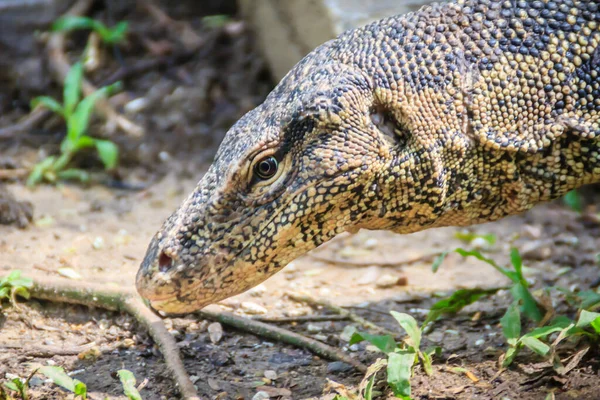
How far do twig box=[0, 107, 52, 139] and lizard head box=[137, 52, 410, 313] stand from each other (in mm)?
4256

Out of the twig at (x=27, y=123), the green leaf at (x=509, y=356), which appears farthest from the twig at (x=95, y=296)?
the twig at (x=27, y=123)

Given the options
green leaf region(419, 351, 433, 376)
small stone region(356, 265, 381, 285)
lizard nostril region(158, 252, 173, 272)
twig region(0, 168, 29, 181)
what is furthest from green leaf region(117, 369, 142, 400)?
twig region(0, 168, 29, 181)

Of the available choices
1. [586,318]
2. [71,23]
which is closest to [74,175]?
[71,23]

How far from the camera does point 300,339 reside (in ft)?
13.6

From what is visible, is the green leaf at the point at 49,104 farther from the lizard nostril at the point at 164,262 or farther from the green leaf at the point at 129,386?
the green leaf at the point at 129,386

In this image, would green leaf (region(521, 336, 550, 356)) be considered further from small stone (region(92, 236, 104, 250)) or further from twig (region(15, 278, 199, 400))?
small stone (region(92, 236, 104, 250))

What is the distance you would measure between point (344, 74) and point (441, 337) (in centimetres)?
169

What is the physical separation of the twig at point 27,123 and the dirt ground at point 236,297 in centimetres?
9

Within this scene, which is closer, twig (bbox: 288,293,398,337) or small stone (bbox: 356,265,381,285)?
twig (bbox: 288,293,398,337)

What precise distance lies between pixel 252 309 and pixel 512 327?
5.18ft

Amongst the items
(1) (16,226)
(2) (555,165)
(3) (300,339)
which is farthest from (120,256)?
(2) (555,165)

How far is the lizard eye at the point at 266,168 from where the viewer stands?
338 centimetres

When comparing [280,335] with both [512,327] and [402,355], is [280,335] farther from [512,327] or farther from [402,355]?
[512,327]

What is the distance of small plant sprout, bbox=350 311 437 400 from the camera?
3357mm
